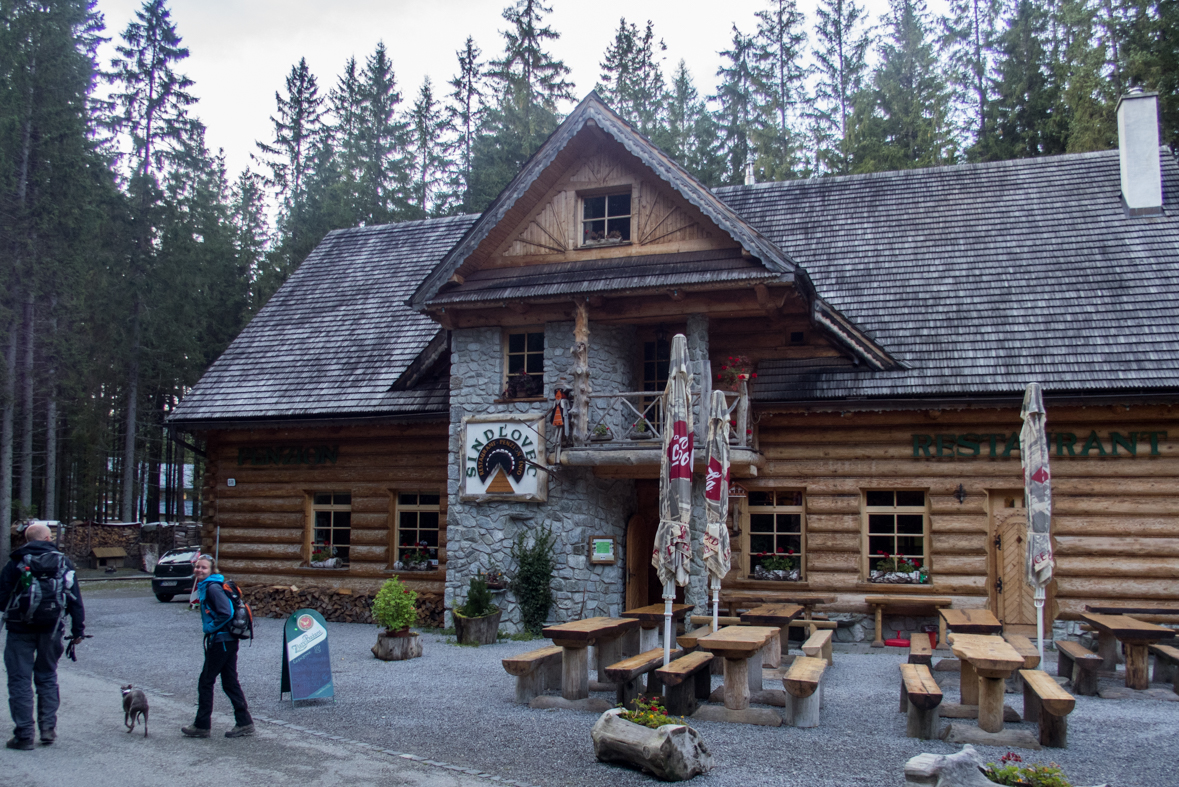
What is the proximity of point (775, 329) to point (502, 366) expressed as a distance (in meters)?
4.54

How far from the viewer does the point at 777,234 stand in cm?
1728

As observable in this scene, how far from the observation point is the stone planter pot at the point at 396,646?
11.5 meters

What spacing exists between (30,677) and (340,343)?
37.0ft

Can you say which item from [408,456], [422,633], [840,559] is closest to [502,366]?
[408,456]

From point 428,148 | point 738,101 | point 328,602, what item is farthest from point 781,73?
point 328,602

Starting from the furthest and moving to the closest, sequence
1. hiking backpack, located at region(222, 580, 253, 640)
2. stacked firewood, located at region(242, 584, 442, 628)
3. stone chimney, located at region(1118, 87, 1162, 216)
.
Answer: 1. stacked firewood, located at region(242, 584, 442, 628)
2. stone chimney, located at region(1118, 87, 1162, 216)
3. hiking backpack, located at region(222, 580, 253, 640)

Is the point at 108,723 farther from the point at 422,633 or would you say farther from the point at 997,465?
the point at 997,465

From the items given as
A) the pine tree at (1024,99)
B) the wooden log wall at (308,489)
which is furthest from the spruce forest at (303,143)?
the wooden log wall at (308,489)

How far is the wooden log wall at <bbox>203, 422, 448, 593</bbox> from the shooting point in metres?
16.2

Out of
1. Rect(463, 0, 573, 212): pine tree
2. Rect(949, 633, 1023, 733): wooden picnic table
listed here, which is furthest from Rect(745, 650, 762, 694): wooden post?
Rect(463, 0, 573, 212): pine tree

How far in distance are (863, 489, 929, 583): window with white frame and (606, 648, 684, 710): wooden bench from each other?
6.06 meters

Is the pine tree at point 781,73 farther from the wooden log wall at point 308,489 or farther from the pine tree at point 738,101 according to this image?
the wooden log wall at point 308,489

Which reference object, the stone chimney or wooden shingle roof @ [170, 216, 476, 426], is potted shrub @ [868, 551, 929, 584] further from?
wooden shingle roof @ [170, 216, 476, 426]

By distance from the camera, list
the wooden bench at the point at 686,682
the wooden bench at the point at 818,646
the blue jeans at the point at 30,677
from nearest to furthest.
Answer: the blue jeans at the point at 30,677
the wooden bench at the point at 686,682
the wooden bench at the point at 818,646
